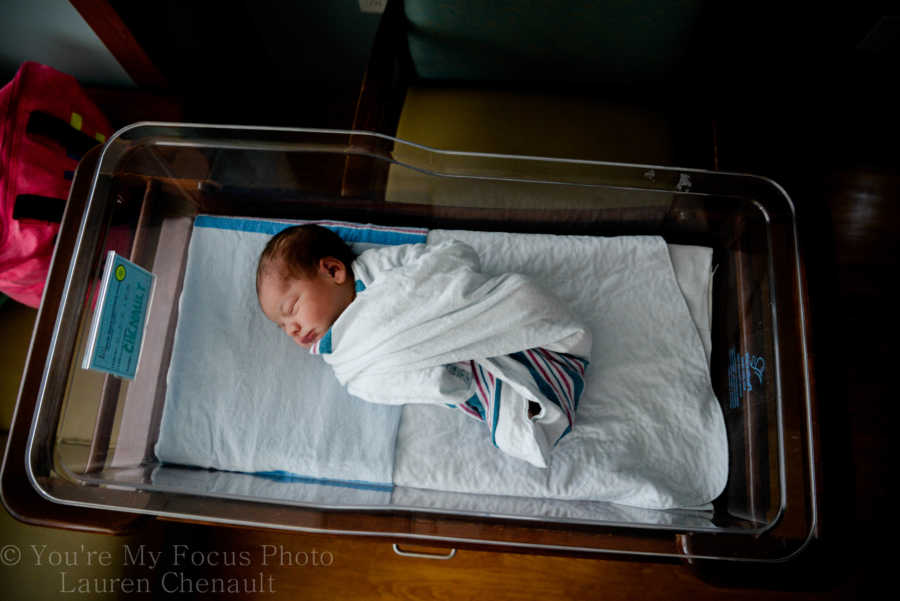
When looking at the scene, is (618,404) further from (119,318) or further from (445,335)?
(119,318)

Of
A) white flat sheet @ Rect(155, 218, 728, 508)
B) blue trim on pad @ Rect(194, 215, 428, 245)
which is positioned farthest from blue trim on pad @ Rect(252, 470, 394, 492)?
blue trim on pad @ Rect(194, 215, 428, 245)

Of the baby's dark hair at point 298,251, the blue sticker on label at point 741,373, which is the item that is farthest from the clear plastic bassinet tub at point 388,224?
the baby's dark hair at point 298,251

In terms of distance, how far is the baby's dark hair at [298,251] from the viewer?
99cm

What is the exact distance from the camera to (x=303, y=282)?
1000 millimetres

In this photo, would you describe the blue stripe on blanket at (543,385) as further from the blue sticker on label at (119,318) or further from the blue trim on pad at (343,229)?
the blue sticker on label at (119,318)

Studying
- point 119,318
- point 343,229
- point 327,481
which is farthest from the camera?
point 343,229

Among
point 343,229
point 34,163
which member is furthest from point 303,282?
point 34,163

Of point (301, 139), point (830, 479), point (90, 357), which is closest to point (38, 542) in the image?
point (90, 357)

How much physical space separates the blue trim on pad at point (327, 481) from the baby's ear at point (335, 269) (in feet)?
1.38

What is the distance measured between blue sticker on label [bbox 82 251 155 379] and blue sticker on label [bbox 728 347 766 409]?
4.05 feet

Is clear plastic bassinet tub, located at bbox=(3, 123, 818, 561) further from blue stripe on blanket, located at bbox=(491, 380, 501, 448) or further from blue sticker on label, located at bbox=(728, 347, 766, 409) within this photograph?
blue stripe on blanket, located at bbox=(491, 380, 501, 448)

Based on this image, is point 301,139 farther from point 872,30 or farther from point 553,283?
point 872,30

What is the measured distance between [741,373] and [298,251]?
95 cm

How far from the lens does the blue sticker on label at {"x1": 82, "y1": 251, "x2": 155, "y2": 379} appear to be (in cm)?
90
